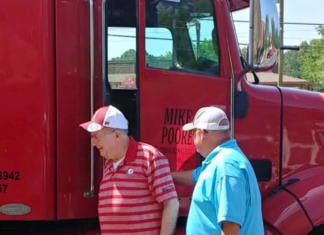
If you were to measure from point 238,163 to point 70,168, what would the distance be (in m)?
1.15

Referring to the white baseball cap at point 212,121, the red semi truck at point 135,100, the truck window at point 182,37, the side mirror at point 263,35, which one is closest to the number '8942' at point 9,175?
the red semi truck at point 135,100

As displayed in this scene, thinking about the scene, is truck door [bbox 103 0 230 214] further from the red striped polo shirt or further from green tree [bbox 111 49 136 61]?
the red striped polo shirt

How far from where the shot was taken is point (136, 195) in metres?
2.66

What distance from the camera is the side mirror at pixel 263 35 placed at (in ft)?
10.1

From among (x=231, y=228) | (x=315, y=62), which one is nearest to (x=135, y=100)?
(x=231, y=228)

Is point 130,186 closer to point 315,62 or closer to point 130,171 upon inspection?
point 130,171

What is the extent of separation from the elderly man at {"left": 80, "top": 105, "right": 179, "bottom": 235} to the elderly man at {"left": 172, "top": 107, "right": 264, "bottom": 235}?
0.78ft

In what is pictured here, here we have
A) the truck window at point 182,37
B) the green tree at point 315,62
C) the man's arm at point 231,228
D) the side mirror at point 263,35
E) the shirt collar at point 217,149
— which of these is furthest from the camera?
the green tree at point 315,62

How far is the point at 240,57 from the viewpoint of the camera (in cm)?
352

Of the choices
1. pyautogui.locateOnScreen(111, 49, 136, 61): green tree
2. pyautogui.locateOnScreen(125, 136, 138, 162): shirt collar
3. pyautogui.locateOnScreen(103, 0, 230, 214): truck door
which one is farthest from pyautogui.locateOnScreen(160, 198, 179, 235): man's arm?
pyautogui.locateOnScreen(111, 49, 136, 61): green tree

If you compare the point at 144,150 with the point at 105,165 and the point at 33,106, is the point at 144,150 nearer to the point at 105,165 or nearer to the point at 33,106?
the point at 105,165

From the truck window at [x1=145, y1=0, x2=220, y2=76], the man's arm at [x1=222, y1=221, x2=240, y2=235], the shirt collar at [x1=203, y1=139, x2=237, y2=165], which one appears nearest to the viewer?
the man's arm at [x1=222, y1=221, x2=240, y2=235]

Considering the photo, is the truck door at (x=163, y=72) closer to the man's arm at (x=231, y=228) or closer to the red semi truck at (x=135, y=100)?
the red semi truck at (x=135, y=100)

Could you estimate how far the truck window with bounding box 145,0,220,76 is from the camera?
3.23 metres
